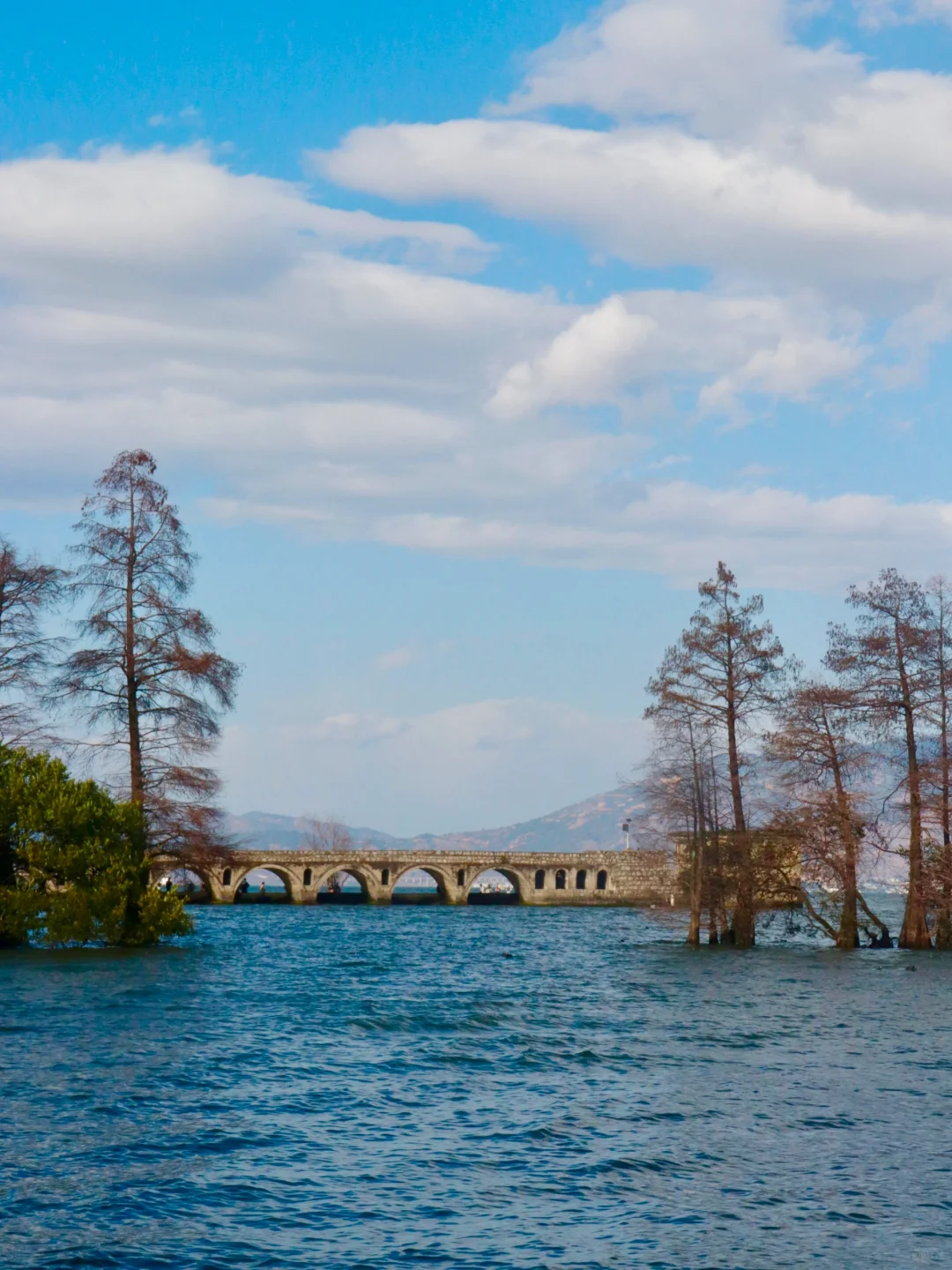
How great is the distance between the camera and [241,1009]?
35.8 m

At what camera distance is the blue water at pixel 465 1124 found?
51.9ft

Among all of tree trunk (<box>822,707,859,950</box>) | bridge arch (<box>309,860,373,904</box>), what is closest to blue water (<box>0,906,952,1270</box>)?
tree trunk (<box>822,707,859,950</box>)

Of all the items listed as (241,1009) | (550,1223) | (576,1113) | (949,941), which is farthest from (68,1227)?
(949,941)

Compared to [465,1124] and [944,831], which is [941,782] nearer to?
[944,831]

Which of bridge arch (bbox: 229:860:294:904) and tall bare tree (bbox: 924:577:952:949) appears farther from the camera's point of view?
bridge arch (bbox: 229:860:294:904)

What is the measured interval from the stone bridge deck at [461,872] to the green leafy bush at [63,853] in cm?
7745

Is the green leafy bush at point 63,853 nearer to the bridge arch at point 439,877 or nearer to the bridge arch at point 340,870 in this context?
the bridge arch at point 340,870

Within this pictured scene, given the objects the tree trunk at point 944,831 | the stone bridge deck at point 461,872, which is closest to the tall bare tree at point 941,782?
the tree trunk at point 944,831

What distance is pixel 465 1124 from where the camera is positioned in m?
22.2

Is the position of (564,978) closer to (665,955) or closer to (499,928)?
(665,955)

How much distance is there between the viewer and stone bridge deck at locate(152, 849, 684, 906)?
134 m

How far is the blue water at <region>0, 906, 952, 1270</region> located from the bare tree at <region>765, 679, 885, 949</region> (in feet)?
30.5

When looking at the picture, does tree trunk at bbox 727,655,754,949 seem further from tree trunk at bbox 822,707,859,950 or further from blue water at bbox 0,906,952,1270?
blue water at bbox 0,906,952,1270

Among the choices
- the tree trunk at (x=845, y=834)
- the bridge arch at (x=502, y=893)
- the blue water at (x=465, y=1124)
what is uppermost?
the tree trunk at (x=845, y=834)
